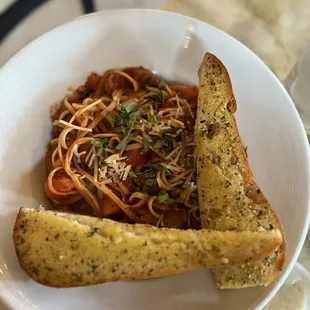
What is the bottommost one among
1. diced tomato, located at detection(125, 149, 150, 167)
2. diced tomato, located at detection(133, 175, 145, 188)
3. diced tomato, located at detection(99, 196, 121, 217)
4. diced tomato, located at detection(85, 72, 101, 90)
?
diced tomato, located at detection(99, 196, 121, 217)

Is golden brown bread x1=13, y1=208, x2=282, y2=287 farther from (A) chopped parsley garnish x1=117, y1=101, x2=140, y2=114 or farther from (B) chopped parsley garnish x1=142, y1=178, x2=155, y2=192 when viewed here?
(A) chopped parsley garnish x1=117, y1=101, x2=140, y2=114

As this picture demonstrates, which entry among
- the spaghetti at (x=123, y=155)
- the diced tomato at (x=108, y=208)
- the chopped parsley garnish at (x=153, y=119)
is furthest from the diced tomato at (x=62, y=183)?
the chopped parsley garnish at (x=153, y=119)

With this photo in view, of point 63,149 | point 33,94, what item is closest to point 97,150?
point 63,149

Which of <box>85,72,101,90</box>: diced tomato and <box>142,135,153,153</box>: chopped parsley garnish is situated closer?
<box>142,135,153,153</box>: chopped parsley garnish

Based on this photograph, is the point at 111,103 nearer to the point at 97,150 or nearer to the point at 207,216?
the point at 97,150

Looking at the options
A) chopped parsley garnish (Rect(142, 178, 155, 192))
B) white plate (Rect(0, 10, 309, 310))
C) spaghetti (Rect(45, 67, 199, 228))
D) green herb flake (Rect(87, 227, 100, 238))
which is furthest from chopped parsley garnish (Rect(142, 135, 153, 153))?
green herb flake (Rect(87, 227, 100, 238))

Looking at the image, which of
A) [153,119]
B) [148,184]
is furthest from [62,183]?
[153,119]
